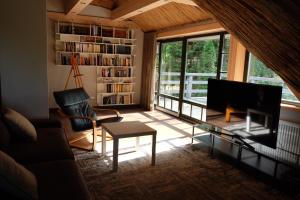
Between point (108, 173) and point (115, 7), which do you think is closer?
point (108, 173)

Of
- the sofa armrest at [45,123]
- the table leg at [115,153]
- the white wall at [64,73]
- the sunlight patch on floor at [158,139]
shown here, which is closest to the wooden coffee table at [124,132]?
the table leg at [115,153]

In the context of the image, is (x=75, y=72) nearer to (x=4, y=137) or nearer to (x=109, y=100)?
(x=109, y=100)

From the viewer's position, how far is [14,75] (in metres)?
3.46

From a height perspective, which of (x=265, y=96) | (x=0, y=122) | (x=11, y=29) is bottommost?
(x=0, y=122)

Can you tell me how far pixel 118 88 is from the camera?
21.9 ft

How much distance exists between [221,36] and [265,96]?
195cm

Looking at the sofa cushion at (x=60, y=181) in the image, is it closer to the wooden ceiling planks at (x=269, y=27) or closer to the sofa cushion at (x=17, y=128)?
the sofa cushion at (x=17, y=128)

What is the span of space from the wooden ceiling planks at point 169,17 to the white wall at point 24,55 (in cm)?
256

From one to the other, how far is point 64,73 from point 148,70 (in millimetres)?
2190

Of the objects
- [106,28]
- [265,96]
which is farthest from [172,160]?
[106,28]

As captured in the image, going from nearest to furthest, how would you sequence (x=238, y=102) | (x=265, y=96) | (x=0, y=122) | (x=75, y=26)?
(x=0, y=122) → (x=265, y=96) → (x=238, y=102) → (x=75, y=26)

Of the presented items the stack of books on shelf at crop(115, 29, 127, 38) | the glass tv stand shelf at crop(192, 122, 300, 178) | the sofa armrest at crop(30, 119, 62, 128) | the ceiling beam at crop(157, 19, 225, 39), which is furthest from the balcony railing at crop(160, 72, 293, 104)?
the sofa armrest at crop(30, 119, 62, 128)

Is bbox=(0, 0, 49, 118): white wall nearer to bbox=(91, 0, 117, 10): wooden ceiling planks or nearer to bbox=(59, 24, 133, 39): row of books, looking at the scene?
bbox=(59, 24, 133, 39): row of books

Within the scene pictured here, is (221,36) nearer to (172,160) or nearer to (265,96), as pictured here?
(265,96)
